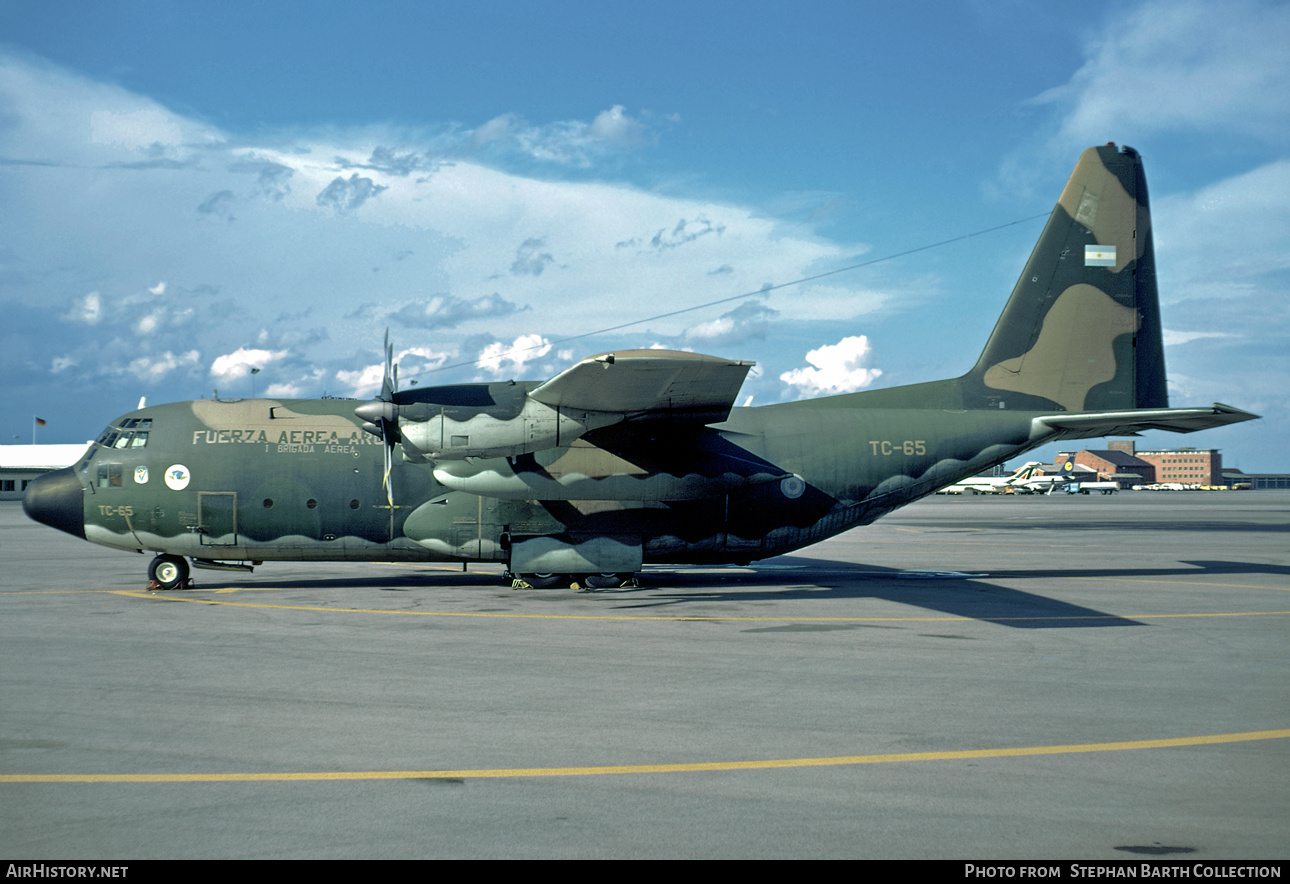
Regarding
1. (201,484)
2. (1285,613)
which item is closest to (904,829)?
(1285,613)

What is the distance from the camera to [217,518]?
1677 cm

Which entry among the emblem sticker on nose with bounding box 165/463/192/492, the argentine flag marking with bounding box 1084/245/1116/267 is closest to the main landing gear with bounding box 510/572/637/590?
the emblem sticker on nose with bounding box 165/463/192/492

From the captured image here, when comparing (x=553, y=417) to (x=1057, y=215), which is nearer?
(x=553, y=417)

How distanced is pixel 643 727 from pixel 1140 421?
14.9 m

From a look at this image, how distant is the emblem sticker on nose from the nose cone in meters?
1.72

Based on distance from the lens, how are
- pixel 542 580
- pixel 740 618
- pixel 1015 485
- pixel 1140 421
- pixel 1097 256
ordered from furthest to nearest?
pixel 1015 485 < pixel 1097 256 < pixel 1140 421 < pixel 542 580 < pixel 740 618

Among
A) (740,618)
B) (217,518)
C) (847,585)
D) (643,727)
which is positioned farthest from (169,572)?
(847,585)

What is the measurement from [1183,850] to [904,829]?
58.6 inches

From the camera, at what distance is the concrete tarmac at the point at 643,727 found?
16.2 ft

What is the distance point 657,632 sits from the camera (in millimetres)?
12109

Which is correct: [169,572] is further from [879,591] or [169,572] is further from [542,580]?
[879,591]

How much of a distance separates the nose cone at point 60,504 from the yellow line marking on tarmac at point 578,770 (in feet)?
42.4

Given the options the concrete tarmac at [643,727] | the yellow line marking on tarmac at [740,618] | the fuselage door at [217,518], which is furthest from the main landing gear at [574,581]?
the fuselage door at [217,518]

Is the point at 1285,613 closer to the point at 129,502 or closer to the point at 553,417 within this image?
the point at 553,417
